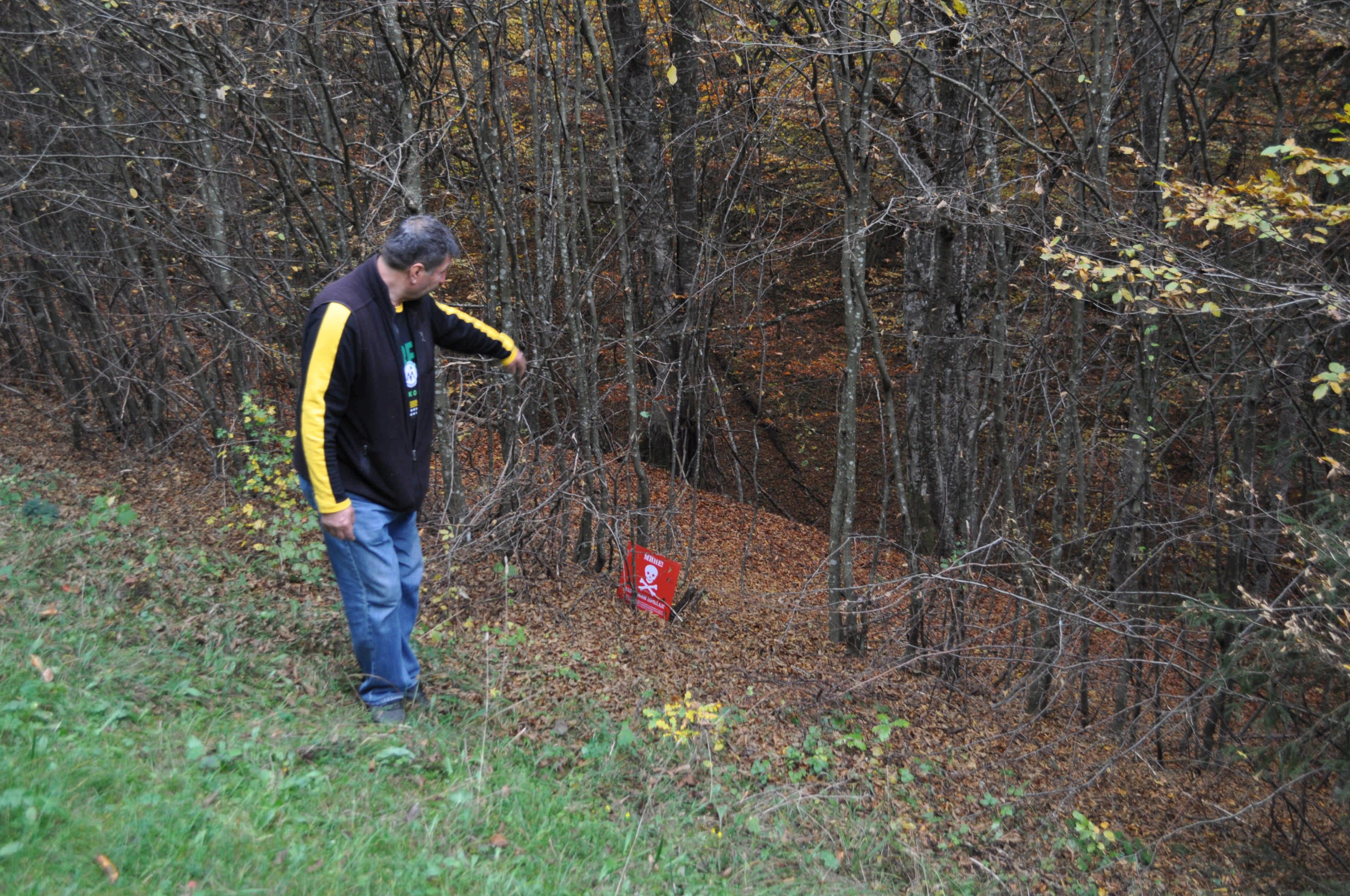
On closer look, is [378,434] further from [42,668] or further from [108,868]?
[108,868]

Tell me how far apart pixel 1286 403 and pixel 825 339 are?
308 inches

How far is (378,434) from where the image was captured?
3.52 metres

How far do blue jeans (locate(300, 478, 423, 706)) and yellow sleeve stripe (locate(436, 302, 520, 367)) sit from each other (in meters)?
0.97

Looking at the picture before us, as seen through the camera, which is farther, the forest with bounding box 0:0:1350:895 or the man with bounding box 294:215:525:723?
the forest with bounding box 0:0:1350:895

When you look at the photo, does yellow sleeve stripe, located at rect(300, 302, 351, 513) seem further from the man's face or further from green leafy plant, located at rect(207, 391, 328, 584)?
green leafy plant, located at rect(207, 391, 328, 584)

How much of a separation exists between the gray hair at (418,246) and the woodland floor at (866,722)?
1994mm

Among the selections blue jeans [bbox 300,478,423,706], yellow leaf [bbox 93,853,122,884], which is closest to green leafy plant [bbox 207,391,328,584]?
blue jeans [bbox 300,478,423,706]

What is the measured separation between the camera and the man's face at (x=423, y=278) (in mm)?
3488

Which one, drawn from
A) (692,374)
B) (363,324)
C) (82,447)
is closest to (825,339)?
(692,374)

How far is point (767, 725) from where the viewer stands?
15.3ft

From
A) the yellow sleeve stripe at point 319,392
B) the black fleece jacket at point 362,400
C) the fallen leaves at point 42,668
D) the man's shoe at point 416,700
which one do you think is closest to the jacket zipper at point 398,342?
the black fleece jacket at point 362,400

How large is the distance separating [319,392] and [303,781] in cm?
146

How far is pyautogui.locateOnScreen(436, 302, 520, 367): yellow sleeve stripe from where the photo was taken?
4.01 meters

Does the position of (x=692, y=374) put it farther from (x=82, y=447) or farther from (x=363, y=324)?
(x=82, y=447)
